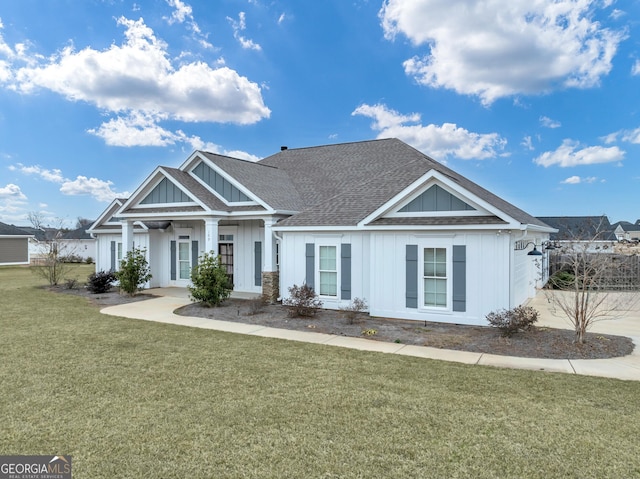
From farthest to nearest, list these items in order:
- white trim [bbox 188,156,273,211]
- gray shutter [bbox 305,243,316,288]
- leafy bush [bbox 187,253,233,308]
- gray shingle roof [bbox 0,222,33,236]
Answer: gray shingle roof [bbox 0,222,33,236] → white trim [bbox 188,156,273,211] → leafy bush [bbox 187,253,233,308] → gray shutter [bbox 305,243,316,288]

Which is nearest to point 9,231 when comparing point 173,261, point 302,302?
point 173,261

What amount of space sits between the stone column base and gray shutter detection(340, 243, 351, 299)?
9.54 feet

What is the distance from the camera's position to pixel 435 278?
11891 millimetres

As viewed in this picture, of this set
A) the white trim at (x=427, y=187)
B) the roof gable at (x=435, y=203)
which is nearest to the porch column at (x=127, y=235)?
the white trim at (x=427, y=187)

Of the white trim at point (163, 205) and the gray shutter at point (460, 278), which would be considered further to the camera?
the white trim at point (163, 205)

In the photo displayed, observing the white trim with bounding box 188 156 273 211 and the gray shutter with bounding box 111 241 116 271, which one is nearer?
the white trim with bounding box 188 156 273 211

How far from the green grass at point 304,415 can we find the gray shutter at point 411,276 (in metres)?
3.92

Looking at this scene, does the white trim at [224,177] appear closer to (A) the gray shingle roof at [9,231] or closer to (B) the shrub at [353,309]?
(B) the shrub at [353,309]

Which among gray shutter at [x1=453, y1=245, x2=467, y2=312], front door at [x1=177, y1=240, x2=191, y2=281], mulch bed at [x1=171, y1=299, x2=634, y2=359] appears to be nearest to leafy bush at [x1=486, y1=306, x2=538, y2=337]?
mulch bed at [x1=171, y1=299, x2=634, y2=359]

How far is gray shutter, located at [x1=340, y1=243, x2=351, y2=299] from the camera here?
44.7 ft

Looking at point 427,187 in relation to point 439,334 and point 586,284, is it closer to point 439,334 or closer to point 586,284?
point 439,334

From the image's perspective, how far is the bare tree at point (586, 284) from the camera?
952 cm

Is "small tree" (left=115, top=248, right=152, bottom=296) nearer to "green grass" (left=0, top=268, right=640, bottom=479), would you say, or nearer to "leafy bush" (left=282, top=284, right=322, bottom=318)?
"leafy bush" (left=282, top=284, right=322, bottom=318)

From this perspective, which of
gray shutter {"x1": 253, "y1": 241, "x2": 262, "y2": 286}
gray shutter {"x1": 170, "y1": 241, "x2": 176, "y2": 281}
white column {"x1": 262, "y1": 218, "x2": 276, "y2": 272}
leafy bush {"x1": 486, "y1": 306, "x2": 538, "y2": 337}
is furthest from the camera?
gray shutter {"x1": 170, "y1": 241, "x2": 176, "y2": 281}
